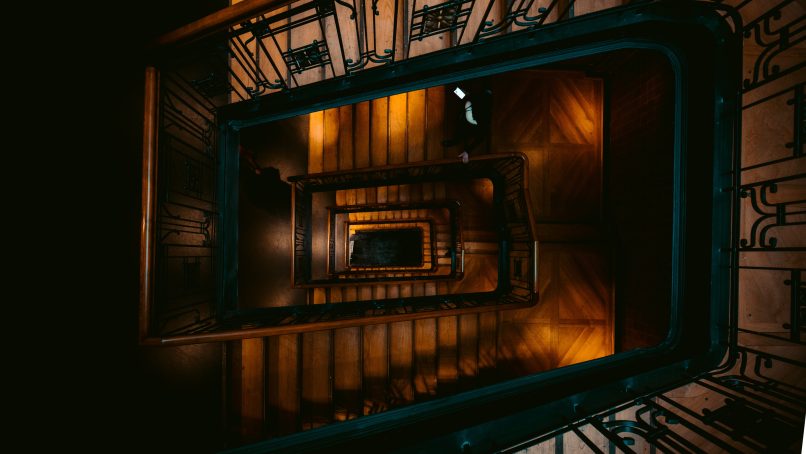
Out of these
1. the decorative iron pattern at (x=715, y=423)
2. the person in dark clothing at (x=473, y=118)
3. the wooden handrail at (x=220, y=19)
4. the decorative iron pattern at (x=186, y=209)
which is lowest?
the decorative iron pattern at (x=715, y=423)

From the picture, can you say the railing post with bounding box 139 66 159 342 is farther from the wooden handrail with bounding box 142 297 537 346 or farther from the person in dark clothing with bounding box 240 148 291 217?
the person in dark clothing with bounding box 240 148 291 217

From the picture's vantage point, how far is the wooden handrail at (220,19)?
164cm

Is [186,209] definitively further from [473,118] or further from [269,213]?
[473,118]

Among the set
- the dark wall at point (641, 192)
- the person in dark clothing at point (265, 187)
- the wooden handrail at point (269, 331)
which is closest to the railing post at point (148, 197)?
the wooden handrail at point (269, 331)

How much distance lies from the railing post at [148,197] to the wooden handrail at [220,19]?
31 centimetres

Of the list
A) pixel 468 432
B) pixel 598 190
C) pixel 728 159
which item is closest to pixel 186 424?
pixel 468 432

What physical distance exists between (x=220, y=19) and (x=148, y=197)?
3.64ft

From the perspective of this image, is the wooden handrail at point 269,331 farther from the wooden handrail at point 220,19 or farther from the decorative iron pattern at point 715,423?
the wooden handrail at point 220,19

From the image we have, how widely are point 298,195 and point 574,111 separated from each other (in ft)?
14.2

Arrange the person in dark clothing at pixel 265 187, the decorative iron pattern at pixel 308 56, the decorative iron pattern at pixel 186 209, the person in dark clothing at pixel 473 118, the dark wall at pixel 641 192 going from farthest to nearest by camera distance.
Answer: the person in dark clothing at pixel 473 118 → the person in dark clothing at pixel 265 187 → the dark wall at pixel 641 192 → the decorative iron pattern at pixel 308 56 → the decorative iron pattern at pixel 186 209

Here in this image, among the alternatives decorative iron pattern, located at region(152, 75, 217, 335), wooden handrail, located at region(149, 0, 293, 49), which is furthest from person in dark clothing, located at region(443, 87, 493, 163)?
decorative iron pattern, located at region(152, 75, 217, 335)

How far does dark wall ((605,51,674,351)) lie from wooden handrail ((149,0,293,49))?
4220mm

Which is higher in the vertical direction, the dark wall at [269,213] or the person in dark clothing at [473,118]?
the person in dark clothing at [473,118]

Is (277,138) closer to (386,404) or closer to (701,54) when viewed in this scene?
(386,404)
